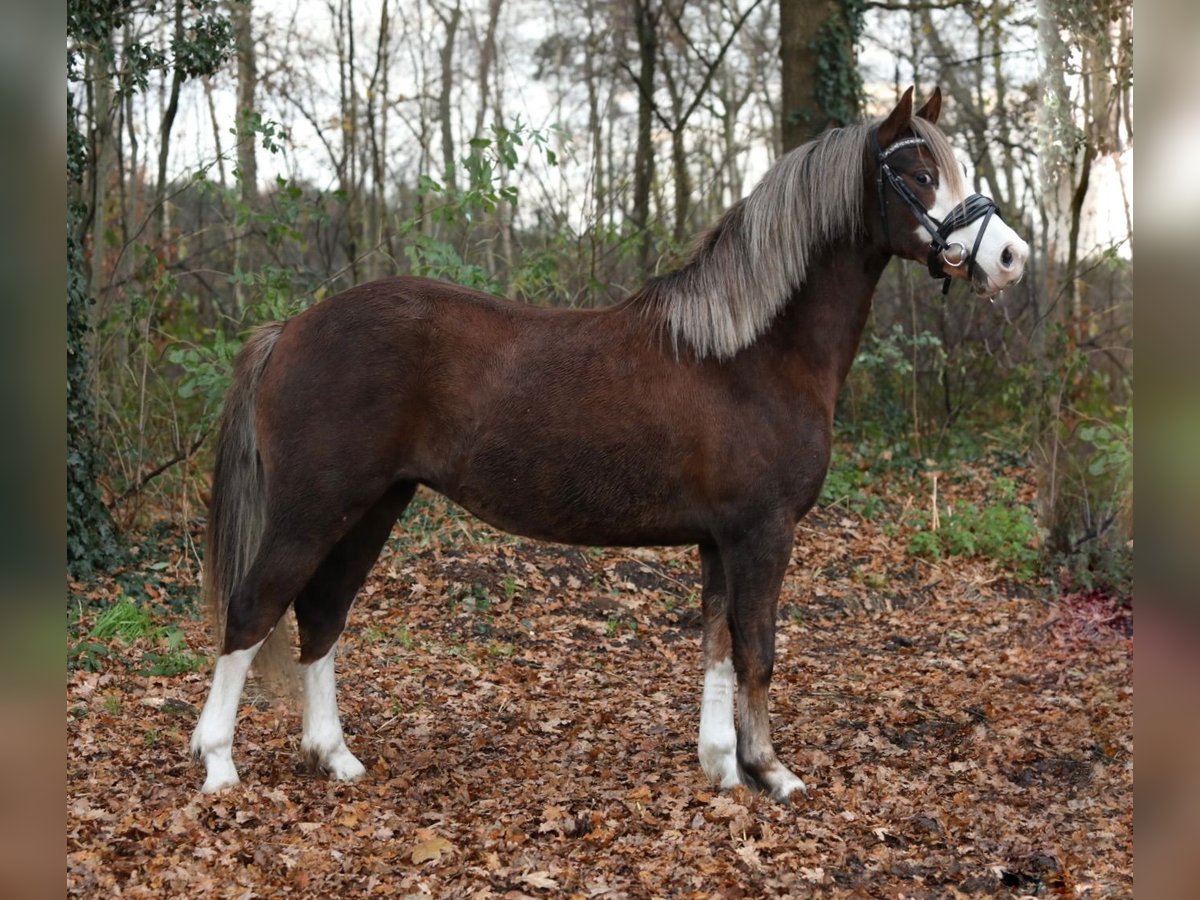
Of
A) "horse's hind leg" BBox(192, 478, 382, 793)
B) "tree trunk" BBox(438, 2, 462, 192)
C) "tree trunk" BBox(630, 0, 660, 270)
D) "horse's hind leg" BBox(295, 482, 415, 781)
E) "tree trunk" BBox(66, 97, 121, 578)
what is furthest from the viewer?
"tree trunk" BBox(438, 2, 462, 192)

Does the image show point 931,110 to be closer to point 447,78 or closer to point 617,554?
point 617,554

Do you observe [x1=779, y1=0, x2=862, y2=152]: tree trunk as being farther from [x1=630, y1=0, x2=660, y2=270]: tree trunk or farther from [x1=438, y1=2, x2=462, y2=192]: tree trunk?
[x1=438, y1=2, x2=462, y2=192]: tree trunk

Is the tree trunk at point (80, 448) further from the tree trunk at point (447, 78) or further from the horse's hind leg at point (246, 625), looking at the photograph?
the tree trunk at point (447, 78)

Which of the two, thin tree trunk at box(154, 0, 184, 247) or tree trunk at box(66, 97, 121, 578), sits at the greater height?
thin tree trunk at box(154, 0, 184, 247)

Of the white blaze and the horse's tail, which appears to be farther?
the horse's tail

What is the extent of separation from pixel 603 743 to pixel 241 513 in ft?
6.34

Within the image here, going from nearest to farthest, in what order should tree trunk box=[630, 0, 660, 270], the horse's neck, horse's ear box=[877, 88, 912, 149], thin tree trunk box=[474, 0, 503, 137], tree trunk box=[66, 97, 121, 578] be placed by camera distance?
1. horse's ear box=[877, 88, 912, 149]
2. the horse's neck
3. tree trunk box=[66, 97, 121, 578]
4. tree trunk box=[630, 0, 660, 270]
5. thin tree trunk box=[474, 0, 503, 137]

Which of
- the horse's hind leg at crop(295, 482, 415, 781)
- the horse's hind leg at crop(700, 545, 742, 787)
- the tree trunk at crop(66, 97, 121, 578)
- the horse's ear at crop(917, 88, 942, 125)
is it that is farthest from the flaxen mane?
the tree trunk at crop(66, 97, 121, 578)

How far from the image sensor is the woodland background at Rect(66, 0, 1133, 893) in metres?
4.14

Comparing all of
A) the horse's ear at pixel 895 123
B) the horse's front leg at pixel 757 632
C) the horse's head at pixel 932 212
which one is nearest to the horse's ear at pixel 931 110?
the horse's head at pixel 932 212

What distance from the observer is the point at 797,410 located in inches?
161

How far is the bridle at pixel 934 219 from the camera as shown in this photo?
393 cm

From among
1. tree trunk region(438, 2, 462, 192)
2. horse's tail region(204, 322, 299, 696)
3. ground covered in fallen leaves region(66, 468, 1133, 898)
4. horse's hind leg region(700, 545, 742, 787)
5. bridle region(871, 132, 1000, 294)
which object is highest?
tree trunk region(438, 2, 462, 192)
